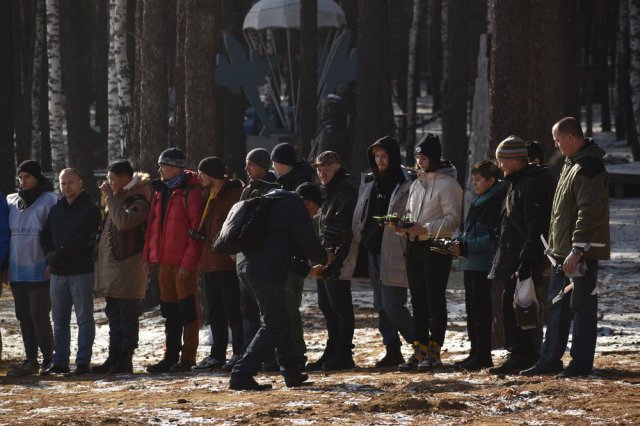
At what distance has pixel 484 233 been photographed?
9867 millimetres

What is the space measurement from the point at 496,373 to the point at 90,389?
10.4 feet

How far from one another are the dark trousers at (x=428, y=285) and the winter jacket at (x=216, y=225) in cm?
169

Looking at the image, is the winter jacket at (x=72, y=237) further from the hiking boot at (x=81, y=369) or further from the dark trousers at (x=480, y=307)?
the dark trousers at (x=480, y=307)

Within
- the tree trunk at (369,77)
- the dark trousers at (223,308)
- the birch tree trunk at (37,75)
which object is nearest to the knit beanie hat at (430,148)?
the dark trousers at (223,308)

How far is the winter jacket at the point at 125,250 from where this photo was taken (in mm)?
11133

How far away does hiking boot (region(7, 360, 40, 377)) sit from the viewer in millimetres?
11586

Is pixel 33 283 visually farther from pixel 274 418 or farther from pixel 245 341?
pixel 274 418

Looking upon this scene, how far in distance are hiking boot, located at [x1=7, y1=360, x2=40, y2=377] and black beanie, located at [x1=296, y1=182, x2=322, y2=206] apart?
316 centimetres

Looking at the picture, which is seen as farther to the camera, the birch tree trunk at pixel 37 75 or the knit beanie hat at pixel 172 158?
the birch tree trunk at pixel 37 75

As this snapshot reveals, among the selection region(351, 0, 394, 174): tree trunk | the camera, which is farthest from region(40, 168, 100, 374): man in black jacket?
region(351, 0, 394, 174): tree trunk

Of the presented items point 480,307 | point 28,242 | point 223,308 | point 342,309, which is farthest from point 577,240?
point 28,242

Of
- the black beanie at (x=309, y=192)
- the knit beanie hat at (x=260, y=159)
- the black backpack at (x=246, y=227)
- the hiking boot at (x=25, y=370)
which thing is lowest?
the hiking boot at (x=25, y=370)

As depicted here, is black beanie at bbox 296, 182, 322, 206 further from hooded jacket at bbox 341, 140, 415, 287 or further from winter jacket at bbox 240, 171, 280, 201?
hooded jacket at bbox 341, 140, 415, 287

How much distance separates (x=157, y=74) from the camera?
17281 mm
